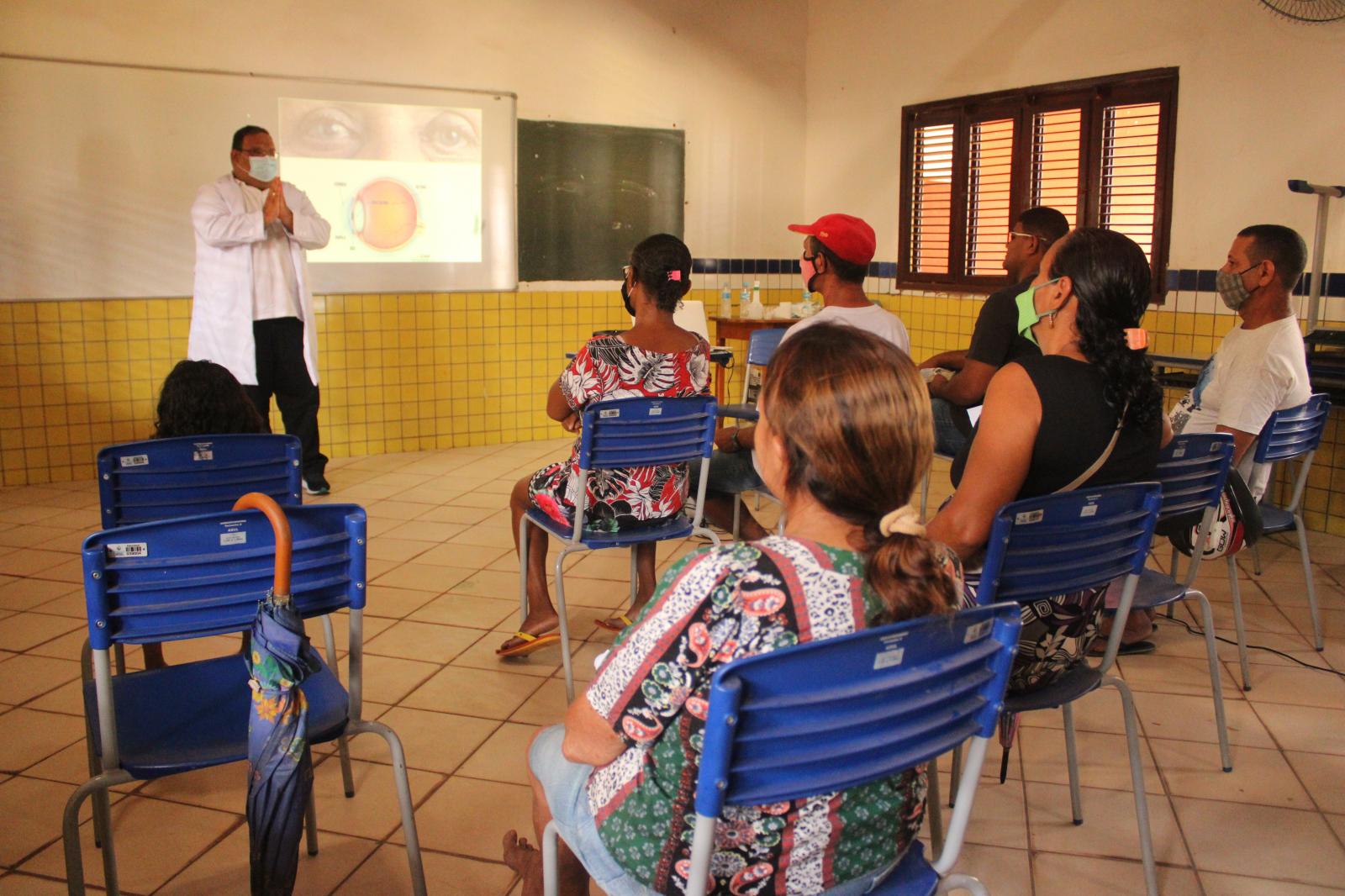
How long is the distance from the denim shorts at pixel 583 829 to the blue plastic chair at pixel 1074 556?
0.63m

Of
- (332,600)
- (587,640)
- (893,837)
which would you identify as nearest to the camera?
(893,837)

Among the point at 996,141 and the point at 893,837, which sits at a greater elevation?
the point at 996,141

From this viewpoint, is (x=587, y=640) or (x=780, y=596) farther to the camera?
(x=587, y=640)

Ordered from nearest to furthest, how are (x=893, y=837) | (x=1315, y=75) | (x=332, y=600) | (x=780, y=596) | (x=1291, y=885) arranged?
(x=780, y=596)
(x=893, y=837)
(x=332, y=600)
(x=1291, y=885)
(x=1315, y=75)

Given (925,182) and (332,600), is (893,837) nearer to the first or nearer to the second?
(332,600)

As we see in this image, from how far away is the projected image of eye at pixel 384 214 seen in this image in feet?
18.8

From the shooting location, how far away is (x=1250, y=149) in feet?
15.3

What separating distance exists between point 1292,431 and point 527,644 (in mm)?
2254

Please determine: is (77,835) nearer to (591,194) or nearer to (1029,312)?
(1029,312)

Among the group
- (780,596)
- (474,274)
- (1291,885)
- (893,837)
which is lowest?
(1291,885)

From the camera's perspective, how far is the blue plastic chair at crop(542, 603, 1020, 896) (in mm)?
1077

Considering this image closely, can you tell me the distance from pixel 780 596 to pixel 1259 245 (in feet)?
9.43

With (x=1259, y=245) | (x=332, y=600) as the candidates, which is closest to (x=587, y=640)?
(x=332, y=600)

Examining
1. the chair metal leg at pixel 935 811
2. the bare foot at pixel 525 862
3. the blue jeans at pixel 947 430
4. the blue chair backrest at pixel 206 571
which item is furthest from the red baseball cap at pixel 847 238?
the bare foot at pixel 525 862
